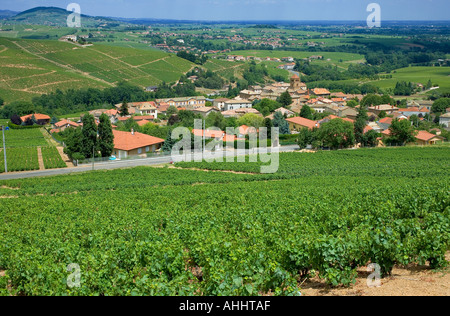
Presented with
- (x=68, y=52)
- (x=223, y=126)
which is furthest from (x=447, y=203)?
(x=68, y=52)

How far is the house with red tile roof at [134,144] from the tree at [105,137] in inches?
68.5

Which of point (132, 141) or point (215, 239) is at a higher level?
point (215, 239)

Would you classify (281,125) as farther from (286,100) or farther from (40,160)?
(40,160)

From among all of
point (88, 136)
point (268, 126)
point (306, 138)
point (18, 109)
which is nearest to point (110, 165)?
point (88, 136)

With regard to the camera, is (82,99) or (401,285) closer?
(401,285)

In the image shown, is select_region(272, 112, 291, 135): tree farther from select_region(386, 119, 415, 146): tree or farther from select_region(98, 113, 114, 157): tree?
select_region(98, 113, 114, 157): tree

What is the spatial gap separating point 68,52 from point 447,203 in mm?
151494

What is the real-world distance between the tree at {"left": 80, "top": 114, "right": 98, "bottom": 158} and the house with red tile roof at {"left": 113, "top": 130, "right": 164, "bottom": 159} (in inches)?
147

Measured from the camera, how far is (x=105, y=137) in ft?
153

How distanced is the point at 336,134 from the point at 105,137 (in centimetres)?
2853

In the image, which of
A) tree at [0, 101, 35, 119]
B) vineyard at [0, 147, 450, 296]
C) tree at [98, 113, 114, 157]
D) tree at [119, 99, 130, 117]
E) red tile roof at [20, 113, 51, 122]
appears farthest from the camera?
tree at [0, 101, 35, 119]

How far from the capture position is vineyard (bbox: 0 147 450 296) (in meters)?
9.45

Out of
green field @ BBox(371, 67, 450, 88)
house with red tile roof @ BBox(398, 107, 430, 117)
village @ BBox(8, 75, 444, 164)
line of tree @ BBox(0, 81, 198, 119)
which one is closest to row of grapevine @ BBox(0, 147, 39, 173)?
village @ BBox(8, 75, 444, 164)

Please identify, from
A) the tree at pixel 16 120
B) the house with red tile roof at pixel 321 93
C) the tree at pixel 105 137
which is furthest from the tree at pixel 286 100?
the tree at pixel 105 137
